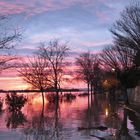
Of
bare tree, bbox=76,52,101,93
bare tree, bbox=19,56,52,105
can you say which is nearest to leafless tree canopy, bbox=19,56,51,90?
bare tree, bbox=19,56,52,105

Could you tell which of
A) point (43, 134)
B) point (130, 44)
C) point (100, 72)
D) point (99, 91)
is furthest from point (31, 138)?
point (99, 91)

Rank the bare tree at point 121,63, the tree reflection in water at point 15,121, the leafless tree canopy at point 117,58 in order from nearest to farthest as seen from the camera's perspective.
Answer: the tree reflection in water at point 15,121 < the bare tree at point 121,63 < the leafless tree canopy at point 117,58

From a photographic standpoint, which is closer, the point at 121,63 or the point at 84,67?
the point at 121,63

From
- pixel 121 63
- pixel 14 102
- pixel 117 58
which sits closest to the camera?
pixel 14 102

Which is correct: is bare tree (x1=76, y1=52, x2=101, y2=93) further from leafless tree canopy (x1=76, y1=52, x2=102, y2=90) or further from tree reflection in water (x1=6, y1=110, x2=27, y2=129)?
tree reflection in water (x1=6, y1=110, x2=27, y2=129)

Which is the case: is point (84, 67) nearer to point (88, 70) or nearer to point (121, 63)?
point (88, 70)

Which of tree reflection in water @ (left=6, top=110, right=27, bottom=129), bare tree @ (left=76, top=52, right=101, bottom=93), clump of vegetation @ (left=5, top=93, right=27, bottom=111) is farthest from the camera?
bare tree @ (left=76, top=52, right=101, bottom=93)

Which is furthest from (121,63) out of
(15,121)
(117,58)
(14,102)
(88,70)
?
(88,70)

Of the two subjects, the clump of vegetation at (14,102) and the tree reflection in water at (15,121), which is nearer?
the tree reflection in water at (15,121)

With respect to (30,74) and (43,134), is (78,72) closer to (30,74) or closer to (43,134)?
(30,74)

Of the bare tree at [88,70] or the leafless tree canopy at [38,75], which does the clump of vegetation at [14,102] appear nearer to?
the leafless tree canopy at [38,75]

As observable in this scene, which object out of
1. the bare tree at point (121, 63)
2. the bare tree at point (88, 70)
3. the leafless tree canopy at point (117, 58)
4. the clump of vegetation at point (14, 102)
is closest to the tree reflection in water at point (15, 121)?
the clump of vegetation at point (14, 102)

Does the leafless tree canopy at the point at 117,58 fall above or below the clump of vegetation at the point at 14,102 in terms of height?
above

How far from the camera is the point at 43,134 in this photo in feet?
65.0
